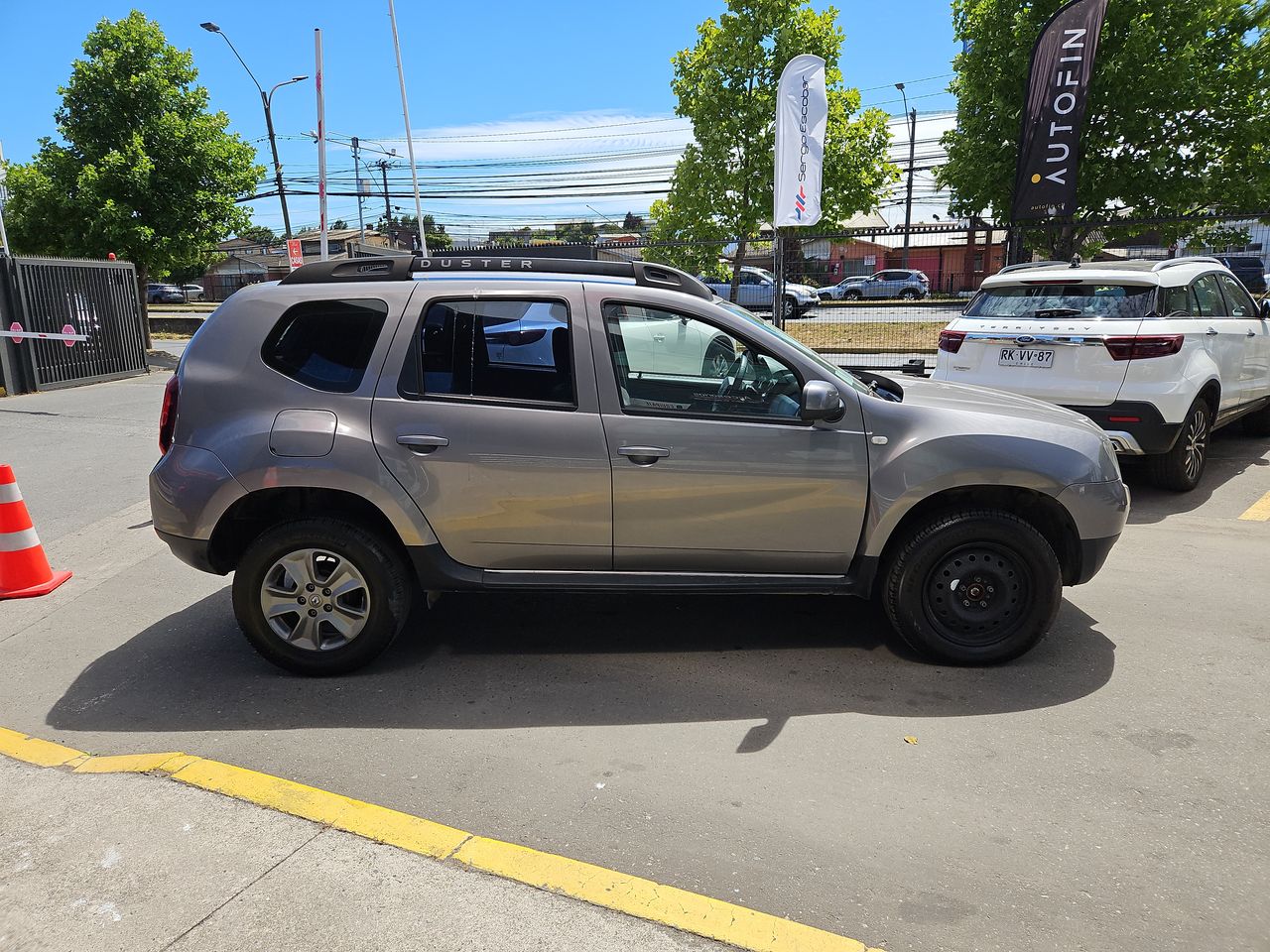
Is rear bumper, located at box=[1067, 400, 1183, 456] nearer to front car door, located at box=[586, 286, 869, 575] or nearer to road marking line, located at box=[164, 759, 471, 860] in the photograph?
front car door, located at box=[586, 286, 869, 575]

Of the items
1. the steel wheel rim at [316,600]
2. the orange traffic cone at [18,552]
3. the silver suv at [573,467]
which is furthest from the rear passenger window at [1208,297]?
the orange traffic cone at [18,552]

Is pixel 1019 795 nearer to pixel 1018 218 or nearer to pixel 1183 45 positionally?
pixel 1018 218

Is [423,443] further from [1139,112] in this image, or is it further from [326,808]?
[1139,112]

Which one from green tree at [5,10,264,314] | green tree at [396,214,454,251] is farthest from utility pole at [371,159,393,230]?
green tree at [5,10,264,314]

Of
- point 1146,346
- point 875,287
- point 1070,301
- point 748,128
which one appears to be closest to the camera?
point 1146,346

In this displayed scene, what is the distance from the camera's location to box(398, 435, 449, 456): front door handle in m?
3.78

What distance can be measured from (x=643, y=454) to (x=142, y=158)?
17.8 meters

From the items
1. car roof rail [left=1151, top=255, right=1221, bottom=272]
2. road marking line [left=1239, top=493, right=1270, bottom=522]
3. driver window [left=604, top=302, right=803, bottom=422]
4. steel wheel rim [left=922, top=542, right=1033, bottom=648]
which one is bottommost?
road marking line [left=1239, top=493, right=1270, bottom=522]

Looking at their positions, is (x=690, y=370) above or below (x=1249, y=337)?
above

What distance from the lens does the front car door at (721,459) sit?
3.80m

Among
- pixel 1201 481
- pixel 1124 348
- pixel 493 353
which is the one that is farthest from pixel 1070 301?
pixel 493 353

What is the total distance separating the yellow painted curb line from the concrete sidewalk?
0.15 ft

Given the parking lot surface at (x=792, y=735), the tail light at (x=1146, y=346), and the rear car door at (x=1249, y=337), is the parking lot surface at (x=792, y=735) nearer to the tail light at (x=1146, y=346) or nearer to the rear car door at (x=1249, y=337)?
the tail light at (x=1146, y=346)

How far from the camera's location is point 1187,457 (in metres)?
6.84
